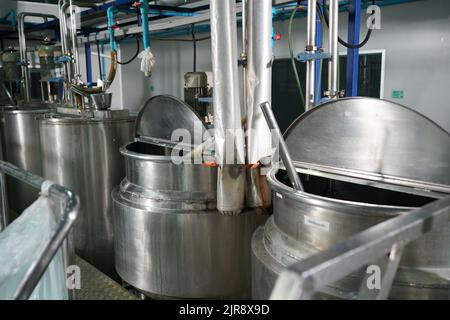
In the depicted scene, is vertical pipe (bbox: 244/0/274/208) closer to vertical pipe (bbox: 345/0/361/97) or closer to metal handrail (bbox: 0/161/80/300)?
vertical pipe (bbox: 345/0/361/97)

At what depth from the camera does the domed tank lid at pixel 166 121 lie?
7.06 feet

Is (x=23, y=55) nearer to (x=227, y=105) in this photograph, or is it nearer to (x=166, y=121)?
(x=166, y=121)

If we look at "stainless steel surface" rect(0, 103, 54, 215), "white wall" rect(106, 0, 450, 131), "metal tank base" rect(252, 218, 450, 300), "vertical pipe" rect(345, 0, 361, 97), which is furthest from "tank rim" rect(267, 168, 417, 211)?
"stainless steel surface" rect(0, 103, 54, 215)

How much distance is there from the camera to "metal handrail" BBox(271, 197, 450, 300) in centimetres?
54

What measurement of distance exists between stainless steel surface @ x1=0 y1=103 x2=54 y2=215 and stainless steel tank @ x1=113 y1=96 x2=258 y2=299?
1.85 metres

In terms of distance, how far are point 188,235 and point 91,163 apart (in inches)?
40.8

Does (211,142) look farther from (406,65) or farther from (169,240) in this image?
(406,65)

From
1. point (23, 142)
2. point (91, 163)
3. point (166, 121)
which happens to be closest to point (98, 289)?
point (91, 163)

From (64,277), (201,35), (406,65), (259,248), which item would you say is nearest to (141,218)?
(259,248)

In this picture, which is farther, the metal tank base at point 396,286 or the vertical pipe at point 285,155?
the vertical pipe at point 285,155

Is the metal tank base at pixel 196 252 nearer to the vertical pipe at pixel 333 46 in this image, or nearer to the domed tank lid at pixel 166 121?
the domed tank lid at pixel 166 121

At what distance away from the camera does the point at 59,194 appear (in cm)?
96

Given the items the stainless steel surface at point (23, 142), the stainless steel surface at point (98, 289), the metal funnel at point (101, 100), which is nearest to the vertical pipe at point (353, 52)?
the stainless steel surface at point (98, 289)

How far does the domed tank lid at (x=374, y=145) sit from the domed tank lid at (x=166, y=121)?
2.53 feet
